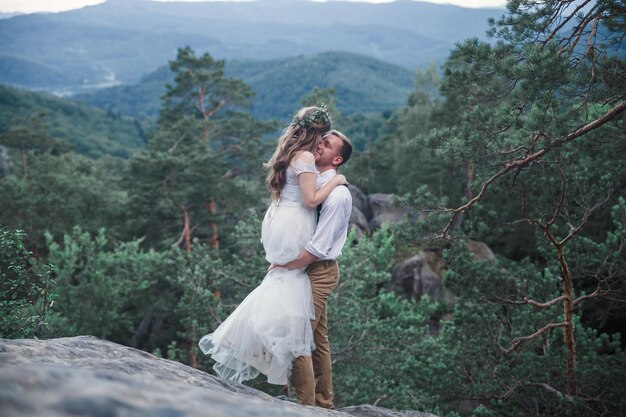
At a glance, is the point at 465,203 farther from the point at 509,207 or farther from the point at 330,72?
the point at 330,72

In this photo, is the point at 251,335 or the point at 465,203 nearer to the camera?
the point at 251,335

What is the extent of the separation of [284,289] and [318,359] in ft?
2.35

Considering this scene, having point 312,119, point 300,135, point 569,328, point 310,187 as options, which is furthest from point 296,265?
point 569,328

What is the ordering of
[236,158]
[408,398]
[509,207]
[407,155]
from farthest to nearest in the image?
[407,155] < [236,158] < [509,207] < [408,398]

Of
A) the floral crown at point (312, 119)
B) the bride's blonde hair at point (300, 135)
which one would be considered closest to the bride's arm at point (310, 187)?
the bride's blonde hair at point (300, 135)

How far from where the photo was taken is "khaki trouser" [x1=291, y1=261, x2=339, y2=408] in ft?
13.5

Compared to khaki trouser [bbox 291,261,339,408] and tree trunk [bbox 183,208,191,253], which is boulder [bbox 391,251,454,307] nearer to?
tree trunk [bbox 183,208,191,253]

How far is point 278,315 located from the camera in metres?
4.06

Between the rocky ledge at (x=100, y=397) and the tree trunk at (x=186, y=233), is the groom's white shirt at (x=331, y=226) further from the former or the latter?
the tree trunk at (x=186, y=233)

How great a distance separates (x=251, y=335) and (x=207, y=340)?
49cm

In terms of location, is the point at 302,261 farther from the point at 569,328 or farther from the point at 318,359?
the point at 569,328

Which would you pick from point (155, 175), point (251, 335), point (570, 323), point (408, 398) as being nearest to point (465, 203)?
point (570, 323)

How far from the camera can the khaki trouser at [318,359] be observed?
4.11 meters

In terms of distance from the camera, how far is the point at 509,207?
1900 centimetres
